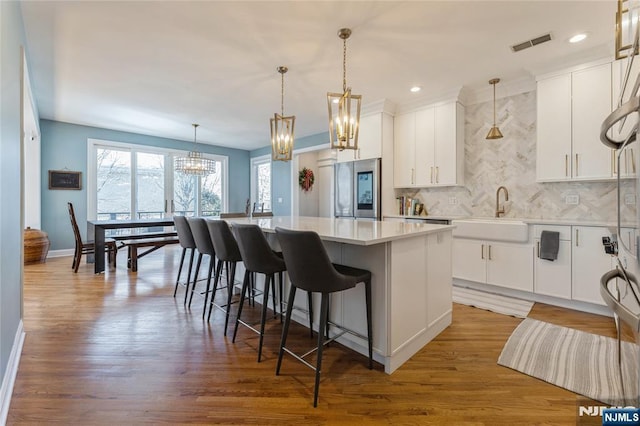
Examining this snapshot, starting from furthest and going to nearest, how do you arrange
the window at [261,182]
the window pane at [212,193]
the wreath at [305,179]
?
1. the window at [261,182]
2. the window pane at [212,193]
3. the wreath at [305,179]

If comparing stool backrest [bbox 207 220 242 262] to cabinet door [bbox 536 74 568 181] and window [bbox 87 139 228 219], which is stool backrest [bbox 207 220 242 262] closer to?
cabinet door [bbox 536 74 568 181]

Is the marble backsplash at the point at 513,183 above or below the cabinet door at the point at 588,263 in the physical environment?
above

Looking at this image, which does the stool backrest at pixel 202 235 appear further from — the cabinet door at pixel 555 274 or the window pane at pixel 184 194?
the window pane at pixel 184 194

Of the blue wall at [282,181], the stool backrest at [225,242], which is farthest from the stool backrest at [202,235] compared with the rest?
the blue wall at [282,181]

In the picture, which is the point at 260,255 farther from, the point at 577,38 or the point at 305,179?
the point at 305,179

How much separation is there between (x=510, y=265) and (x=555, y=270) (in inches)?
15.7

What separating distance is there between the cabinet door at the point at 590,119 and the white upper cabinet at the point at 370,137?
7.40ft

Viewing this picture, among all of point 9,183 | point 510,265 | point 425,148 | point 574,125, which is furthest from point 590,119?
point 9,183

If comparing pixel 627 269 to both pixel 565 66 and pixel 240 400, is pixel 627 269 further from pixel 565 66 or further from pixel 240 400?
pixel 565 66

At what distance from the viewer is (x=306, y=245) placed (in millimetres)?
1635

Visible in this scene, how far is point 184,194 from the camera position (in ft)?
23.9

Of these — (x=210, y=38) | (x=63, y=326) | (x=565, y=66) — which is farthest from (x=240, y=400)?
(x=565, y=66)

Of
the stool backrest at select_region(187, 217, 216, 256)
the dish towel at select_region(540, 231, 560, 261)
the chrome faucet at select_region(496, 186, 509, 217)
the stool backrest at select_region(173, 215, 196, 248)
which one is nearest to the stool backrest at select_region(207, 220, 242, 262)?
the stool backrest at select_region(187, 217, 216, 256)

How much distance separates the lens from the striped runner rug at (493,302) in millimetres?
2932
